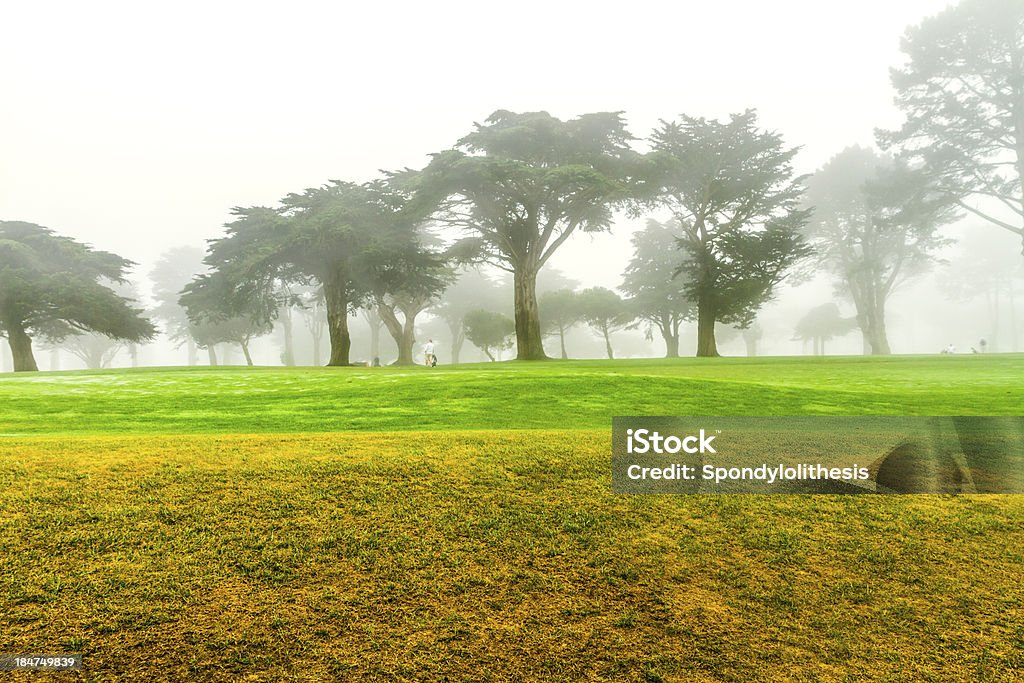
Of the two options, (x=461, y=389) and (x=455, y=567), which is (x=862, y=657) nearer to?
(x=455, y=567)

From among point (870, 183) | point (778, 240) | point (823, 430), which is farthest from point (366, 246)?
point (870, 183)

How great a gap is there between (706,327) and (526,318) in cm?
1192

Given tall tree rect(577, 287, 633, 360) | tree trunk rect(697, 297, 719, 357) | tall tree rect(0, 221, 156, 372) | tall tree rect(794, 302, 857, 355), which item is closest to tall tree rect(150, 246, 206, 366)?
tall tree rect(0, 221, 156, 372)

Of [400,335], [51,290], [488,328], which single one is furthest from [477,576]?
[488,328]

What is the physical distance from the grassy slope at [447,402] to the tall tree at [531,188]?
16632 millimetres

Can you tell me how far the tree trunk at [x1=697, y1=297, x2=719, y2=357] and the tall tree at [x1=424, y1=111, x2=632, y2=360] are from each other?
827 cm

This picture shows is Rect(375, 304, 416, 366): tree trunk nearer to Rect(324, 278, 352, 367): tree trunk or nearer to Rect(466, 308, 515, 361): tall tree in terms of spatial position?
Rect(324, 278, 352, 367): tree trunk

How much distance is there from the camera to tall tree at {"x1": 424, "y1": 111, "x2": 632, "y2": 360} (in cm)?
2920

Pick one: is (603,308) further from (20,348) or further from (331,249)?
(20,348)

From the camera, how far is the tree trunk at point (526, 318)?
1249 inches


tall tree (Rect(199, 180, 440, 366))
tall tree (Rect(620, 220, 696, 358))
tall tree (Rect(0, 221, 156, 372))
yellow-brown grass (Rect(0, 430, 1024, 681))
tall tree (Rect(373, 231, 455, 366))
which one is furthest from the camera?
tall tree (Rect(620, 220, 696, 358))

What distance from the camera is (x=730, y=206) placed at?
35.2 metres

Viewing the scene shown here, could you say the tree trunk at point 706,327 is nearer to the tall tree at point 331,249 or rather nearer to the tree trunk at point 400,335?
the tall tree at point 331,249

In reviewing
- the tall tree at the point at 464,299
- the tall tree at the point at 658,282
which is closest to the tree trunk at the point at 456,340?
the tall tree at the point at 464,299
